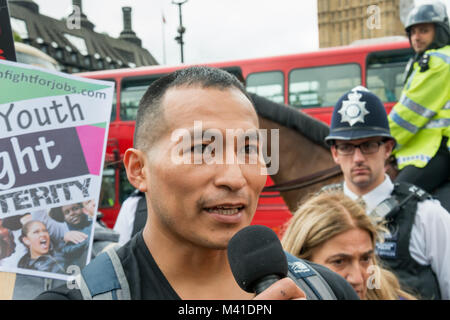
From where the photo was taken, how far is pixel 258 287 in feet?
3.33

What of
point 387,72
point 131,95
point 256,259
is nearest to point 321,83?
point 387,72

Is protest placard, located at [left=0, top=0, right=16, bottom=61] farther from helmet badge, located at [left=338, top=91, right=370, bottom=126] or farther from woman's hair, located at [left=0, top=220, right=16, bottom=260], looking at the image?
helmet badge, located at [left=338, top=91, right=370, bottom=126]

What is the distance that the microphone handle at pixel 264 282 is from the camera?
1.00 m

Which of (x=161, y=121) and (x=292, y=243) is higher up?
(x=161, y=121)

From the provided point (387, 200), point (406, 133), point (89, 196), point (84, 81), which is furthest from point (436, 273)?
point (84, 81)

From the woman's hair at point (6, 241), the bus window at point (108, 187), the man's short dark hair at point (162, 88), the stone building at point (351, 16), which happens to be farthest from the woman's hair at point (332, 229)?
the stone building at point (351, 16)

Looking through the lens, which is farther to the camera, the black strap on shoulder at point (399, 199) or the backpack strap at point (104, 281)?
the black strap on shoulder at point (399, 199)

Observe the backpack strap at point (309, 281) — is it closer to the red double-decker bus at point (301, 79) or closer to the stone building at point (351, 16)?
the red double-decker bus at point (301, 79)

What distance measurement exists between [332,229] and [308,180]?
8.08 feet

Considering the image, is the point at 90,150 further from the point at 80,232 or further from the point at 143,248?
the point at 143,248

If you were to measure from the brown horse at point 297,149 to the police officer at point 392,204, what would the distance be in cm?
163

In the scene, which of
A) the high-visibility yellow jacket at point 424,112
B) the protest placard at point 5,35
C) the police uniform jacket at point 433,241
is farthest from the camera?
the high-visibility yellow jacket at point 424,112

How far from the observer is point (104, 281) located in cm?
113

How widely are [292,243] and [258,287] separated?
1.44 meters
